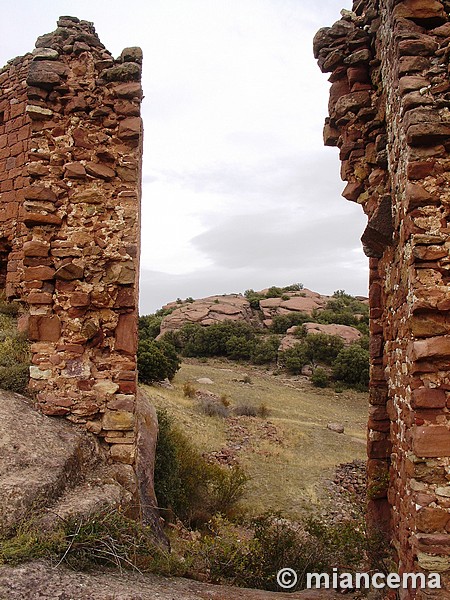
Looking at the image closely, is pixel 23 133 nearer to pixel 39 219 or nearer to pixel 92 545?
pixel 39 219

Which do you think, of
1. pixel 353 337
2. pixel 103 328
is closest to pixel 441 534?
pixel 103 328

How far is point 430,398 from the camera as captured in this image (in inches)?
157

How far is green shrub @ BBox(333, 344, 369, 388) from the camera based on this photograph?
28234 millimetres

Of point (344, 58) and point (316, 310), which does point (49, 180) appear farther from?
point (316, 310)

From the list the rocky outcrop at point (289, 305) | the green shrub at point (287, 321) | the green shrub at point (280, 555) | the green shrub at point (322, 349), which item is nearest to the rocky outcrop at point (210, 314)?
the rocky outcrop at point (289, 305)

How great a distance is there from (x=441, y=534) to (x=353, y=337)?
30239 millimetres

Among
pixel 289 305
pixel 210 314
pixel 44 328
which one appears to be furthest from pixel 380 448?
pixel 289 305

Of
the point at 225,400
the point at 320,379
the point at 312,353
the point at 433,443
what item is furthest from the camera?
the point at 312,353

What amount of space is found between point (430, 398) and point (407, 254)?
47.0 inches

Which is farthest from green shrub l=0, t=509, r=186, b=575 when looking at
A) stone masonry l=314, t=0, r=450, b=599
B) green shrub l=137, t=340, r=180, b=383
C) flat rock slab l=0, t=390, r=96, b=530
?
green shrub l=137, t=340, r=180, b=383

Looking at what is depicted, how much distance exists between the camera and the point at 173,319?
39656mm

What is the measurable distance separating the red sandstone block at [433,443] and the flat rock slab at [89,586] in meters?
1.88

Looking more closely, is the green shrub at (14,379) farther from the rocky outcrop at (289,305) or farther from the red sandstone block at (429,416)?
the rocky outcrop at (289,305)

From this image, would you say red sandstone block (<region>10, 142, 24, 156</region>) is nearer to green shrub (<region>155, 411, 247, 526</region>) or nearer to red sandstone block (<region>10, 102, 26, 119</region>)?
red sandstone block (<region>10, 102, 26, 119</region>)
